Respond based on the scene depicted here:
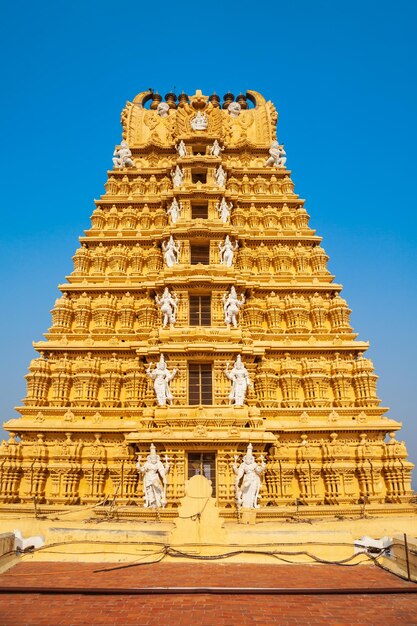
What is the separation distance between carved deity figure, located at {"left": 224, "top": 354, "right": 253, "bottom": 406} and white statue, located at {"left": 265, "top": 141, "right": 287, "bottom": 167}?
16.5m

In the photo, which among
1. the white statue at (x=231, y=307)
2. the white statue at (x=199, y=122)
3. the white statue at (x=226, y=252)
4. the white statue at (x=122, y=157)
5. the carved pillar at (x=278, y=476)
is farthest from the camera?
the white statue at (x=122, y=157)

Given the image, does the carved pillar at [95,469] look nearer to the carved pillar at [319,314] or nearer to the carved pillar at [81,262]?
the carved pillar at [81,262]

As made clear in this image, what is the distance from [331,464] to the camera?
57.0 ft

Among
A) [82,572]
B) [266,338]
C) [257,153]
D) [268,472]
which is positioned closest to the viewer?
[82,572]

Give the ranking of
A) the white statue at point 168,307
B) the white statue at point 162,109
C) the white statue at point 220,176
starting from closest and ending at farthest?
the white statue at point 168,307, the white statue at point 220,176, the white statue at point 162,109

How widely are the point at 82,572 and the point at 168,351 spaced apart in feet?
33.1

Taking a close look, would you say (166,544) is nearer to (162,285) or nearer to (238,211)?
(162,285)

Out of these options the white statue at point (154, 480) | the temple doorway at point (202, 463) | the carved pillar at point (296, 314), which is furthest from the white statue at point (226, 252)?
the white statue at point (154, 480)

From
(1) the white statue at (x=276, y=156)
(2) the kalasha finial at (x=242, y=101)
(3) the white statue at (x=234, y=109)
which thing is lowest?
(1) the white statue at (x=276, y=156)

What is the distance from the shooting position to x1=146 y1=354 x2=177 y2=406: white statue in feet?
58.5

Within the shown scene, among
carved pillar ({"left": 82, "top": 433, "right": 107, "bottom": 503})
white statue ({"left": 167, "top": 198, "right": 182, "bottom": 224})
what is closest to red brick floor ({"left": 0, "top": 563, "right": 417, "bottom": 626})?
carved pillar ({"left": 82, "top": 433, "right": 107, "bottom": 503})

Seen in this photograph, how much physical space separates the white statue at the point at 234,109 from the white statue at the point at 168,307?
837 inches

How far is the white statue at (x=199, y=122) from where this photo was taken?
2884cm

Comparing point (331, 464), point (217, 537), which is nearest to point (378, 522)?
point (217, 537)
